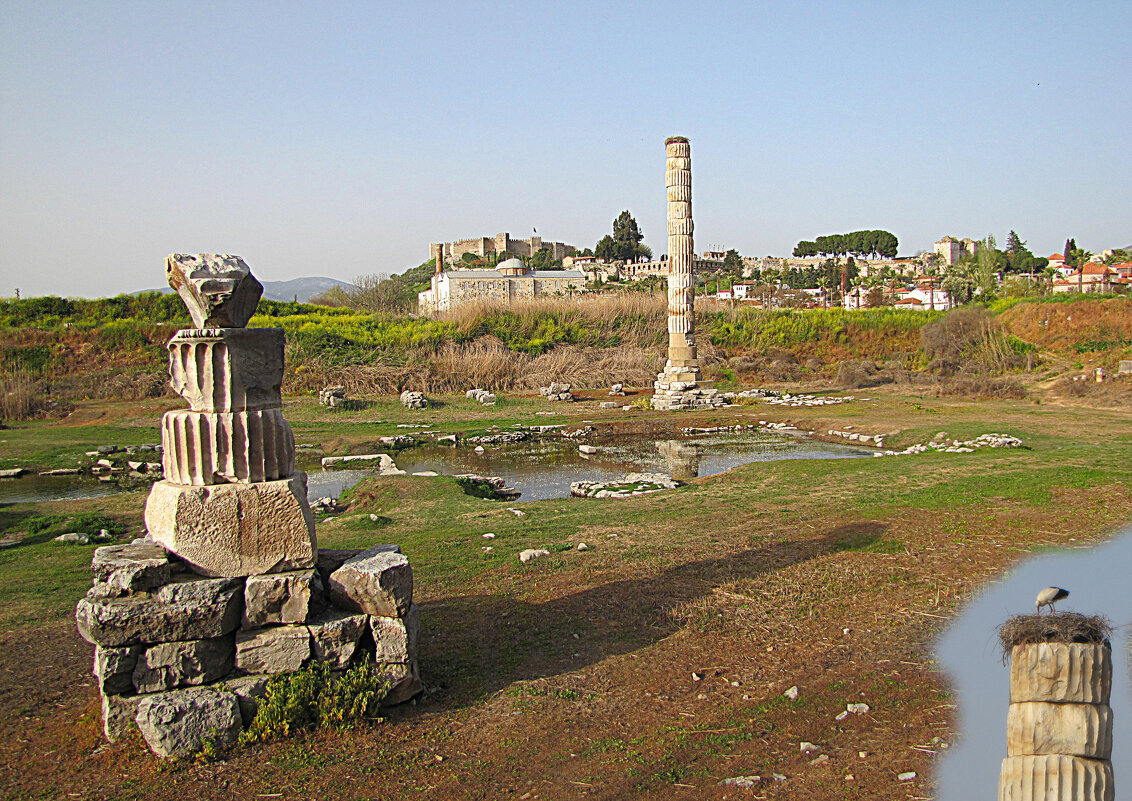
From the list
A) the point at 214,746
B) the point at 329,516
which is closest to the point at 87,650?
the point at 214,746

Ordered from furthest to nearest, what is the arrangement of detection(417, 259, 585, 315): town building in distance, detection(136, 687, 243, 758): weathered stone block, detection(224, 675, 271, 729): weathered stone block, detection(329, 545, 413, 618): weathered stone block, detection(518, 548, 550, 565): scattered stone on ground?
detection(417, 259, 585, 315): town building in distance
detection(518, 548, 550, 565): scattered stone on ground
detection(329, 545, 413, 618): weathered stone block
detection(224, 675, 271, 729): weathered stone block
detection(136, 687, 243, 758): weathered stone block

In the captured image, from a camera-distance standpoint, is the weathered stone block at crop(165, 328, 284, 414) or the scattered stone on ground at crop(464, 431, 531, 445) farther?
the scattered stone on ground at crop(464, 431, 531, 445)

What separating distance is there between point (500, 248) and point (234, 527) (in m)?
104

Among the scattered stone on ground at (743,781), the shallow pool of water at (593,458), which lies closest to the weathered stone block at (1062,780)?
the scattered stone on ground at (743,781)

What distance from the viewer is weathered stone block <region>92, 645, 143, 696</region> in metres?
4.49

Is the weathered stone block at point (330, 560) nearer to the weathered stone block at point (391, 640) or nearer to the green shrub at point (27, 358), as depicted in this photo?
the weathered stone block at point (391, 640)

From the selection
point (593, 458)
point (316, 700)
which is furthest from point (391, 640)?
point (593, 458)

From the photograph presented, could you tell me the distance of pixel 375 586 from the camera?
484 cm

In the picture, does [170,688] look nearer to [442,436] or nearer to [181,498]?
[181,498]

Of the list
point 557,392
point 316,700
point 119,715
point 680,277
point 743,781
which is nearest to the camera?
point 743,781

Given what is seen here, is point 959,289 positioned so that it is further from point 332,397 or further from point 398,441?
point 398,441

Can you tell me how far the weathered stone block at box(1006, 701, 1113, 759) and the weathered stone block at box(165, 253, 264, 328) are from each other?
4429 mm

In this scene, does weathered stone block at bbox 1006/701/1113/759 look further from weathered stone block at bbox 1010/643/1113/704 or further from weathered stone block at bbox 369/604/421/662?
weathered stone block at bbox 369/604/421/662

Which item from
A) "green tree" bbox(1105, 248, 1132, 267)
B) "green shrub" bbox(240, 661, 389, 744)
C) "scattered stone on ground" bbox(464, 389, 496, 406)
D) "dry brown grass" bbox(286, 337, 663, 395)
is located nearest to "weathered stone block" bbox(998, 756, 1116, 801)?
"green shrub" bbox(240, 661, 389, 744)
